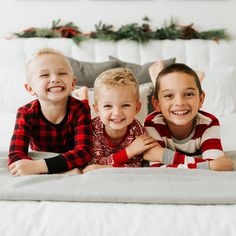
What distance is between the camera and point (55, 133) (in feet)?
4.92

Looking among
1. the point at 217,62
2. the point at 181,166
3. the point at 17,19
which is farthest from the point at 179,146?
the point at 17,19

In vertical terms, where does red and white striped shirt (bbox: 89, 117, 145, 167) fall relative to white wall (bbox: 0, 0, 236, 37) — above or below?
below

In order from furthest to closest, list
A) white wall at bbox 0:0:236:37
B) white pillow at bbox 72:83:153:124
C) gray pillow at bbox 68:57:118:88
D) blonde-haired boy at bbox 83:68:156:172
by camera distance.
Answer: white wall at bbox 0:0:236:37, gray pillow at bbox 68:57:118:88, white pillow at bbox 72:83:153:124, blonde-haired boy at bbox 83:68:156:172

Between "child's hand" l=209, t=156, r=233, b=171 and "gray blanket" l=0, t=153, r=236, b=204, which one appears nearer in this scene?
"gray blanket" l=0, t=153, r=236, b=204

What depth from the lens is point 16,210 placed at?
3.36ft

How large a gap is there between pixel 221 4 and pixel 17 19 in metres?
1.62

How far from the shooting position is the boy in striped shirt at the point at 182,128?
1.39 metres

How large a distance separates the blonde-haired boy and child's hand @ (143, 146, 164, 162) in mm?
20

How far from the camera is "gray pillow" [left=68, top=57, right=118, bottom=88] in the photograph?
88.0 inches

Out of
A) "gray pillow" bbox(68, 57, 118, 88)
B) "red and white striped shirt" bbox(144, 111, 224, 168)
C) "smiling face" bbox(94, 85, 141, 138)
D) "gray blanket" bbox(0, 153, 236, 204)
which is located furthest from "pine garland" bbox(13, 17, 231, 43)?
"gray blanket" bbox(0, 153, 236, 204)

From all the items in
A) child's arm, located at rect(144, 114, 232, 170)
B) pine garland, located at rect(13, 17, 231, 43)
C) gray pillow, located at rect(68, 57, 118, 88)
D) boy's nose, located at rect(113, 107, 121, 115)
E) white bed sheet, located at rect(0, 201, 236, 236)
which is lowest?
white bed sheet, located at rect(0, 201, 236, 236)

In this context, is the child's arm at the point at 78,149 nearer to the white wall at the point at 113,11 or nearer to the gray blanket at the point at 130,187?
the gray blanket at the point at 130,187

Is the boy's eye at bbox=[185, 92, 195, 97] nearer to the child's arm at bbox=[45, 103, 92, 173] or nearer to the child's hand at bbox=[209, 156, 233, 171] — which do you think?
the child's hand at bbox=[209, 156, 233, 171]

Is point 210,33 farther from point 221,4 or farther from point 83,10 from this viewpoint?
point 83,10
